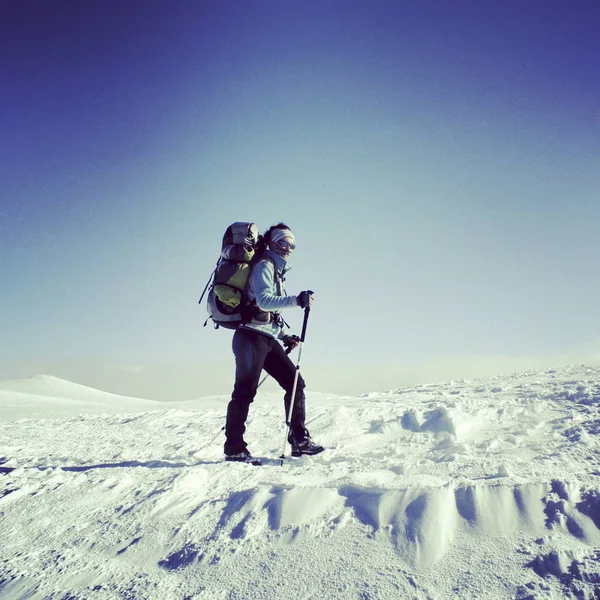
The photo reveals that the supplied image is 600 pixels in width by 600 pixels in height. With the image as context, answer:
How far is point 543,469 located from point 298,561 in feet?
5.75

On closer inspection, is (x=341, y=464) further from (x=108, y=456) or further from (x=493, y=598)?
(x=108, y=456)

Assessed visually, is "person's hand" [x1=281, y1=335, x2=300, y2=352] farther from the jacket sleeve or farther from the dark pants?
the jacket sleeve

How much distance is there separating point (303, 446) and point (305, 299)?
147cm

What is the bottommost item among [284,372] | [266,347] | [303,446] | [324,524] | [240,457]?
[324,524]

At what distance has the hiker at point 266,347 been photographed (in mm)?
3791

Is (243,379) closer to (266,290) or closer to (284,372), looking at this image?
(284,372)

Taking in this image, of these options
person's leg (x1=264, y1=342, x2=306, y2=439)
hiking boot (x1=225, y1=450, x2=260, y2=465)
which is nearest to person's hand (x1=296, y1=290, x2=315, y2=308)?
person's leg (x1=264, y1=342, x2=306, y2=439)

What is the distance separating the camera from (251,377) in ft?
12.9

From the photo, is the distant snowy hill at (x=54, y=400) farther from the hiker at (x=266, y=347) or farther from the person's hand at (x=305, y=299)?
the person's hand at (x=305, y=299)

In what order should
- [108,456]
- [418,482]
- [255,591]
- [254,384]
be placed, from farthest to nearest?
[108,456] → [254,384] → [418,482] → [255,591]

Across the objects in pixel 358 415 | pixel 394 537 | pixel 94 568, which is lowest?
pixel 94 568

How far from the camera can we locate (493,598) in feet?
4.64

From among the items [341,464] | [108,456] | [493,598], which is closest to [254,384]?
[341,464]

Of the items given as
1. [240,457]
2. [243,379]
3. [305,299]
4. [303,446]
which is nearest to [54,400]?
[243,379]
